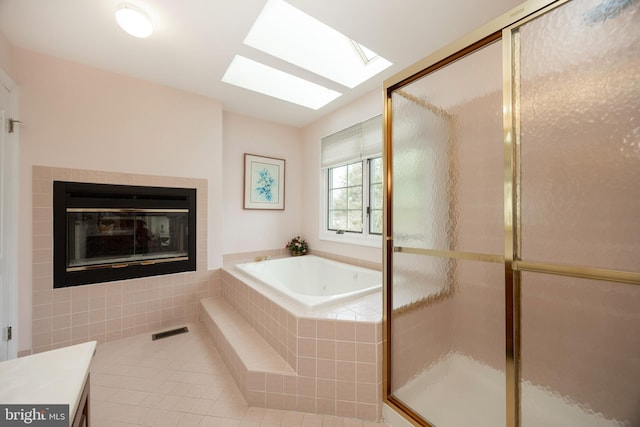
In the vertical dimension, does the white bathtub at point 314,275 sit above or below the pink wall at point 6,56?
below

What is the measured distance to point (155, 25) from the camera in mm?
1621

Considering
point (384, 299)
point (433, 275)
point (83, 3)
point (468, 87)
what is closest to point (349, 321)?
point (384, 299)

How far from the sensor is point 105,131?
2146 mm

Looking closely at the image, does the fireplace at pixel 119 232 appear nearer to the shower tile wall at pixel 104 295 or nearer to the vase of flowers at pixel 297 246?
the shower tile wall at pixel 104 295

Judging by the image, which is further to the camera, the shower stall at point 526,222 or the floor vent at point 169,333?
the floor vent at point 169,333

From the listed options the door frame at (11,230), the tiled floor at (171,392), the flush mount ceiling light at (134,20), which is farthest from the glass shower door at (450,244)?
the door frame at (11,230)

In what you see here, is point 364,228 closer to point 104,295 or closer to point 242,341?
point 242,341

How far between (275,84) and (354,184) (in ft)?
4.69

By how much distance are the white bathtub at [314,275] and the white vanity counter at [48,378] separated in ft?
4.79

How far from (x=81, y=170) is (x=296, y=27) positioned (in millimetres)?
2202

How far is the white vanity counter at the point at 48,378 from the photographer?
0.67 m

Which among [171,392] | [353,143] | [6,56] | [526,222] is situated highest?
[6,56]

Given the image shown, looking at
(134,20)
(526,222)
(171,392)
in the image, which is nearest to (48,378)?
(171,392)

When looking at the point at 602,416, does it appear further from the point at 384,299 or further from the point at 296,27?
the point at 296,27
